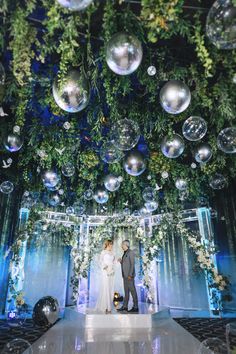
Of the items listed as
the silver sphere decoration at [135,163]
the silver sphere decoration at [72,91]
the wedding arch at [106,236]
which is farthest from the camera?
the wedding arch at [106,236]

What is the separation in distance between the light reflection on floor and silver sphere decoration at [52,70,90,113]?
319 centimetres

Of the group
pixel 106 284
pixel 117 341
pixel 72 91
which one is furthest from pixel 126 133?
pixel 106 284

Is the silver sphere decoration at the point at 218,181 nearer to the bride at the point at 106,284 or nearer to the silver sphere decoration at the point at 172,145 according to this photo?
the silver sphere decoration at the point at 172,145

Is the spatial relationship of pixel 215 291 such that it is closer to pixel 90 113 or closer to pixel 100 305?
pixel 100 305

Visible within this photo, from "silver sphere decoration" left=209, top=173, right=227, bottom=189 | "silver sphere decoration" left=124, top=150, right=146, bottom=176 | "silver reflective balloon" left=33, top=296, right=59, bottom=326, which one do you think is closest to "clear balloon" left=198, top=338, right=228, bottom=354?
"silver sphere decoration" left=124, top=150, right=146, bottom=176

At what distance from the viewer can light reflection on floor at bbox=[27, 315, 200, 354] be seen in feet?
11.5

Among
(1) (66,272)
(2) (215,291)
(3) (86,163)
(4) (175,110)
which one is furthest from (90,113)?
(1) (66,272)

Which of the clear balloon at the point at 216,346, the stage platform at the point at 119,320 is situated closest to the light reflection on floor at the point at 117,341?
the stage platform at the point at 119,320

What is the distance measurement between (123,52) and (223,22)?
65cm

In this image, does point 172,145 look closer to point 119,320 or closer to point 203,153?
point 203,153

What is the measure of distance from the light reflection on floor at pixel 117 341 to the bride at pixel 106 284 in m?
0.82

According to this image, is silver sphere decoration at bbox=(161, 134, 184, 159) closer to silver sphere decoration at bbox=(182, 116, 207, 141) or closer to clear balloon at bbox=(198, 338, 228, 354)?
silver sphere decoration at bbox=(182, 116, 207, 141)

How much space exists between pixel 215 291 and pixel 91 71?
19.8 ft

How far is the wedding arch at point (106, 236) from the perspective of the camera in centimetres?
643
